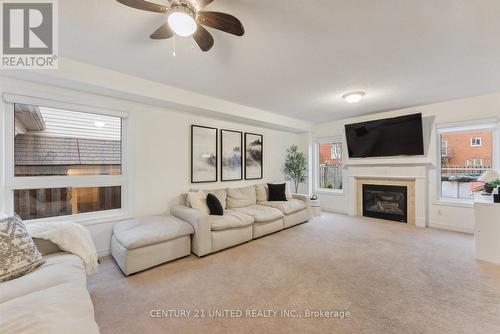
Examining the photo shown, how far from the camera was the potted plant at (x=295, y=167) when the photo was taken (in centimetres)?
535

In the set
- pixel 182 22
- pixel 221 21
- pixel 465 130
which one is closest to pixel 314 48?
pixel 221 21

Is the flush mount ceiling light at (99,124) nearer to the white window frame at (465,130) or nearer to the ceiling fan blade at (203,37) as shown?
the ceiling fan blade at (203,37)

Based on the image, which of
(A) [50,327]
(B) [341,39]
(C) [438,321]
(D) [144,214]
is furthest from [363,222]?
(A) [50,327]

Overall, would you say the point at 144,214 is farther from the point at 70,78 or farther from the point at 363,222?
the point at 363,222

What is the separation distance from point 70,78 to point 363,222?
5.41 m

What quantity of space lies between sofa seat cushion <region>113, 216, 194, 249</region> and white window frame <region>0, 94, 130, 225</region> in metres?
0.38

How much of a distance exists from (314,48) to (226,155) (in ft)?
8.66

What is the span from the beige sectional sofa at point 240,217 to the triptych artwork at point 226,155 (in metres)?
0.37

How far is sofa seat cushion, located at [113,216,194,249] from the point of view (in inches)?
93.1

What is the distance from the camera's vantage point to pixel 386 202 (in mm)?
4742

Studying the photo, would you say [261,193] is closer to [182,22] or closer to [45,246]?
[45,246]

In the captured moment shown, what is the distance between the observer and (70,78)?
2.35 meters

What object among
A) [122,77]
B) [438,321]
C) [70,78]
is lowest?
[438,321]

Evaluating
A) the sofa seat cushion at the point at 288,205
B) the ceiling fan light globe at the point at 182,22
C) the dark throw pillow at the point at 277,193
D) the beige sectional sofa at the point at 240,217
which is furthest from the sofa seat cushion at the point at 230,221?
the ceiling fan light globe at the point at 182,22
